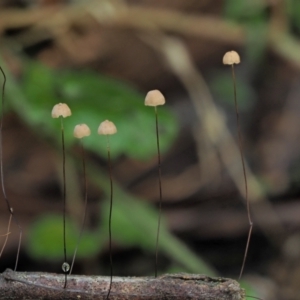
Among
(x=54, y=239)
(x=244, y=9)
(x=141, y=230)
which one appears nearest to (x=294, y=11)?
(x=244, y=9)

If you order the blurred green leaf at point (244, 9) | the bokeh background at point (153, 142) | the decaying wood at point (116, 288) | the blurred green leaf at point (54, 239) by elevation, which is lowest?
the decaying wood at point (116, 288)

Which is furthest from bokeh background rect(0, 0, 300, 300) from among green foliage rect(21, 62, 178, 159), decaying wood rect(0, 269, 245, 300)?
decaying wood rect(0, 269, 245, 300)

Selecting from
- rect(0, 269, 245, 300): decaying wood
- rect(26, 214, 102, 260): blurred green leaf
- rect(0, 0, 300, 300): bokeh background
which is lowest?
rect(0, 269, 245, 300): decaying wood

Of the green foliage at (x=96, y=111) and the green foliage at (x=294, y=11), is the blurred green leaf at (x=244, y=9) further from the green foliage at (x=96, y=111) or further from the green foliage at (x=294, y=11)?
the green foliage at (x=96, y=111)

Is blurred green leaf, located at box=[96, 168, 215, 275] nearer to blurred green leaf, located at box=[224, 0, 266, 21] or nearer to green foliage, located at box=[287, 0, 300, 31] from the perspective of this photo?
blurred green leaf, located at box=[224, 0, 266, 21]

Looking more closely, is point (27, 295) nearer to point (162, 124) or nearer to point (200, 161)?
point (162, 124)

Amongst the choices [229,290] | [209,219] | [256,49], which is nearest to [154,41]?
[256,49]

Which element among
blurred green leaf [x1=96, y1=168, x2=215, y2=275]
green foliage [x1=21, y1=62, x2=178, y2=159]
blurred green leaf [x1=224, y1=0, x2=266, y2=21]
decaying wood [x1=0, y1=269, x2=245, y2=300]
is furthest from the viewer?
blurred green leaf [x1=224, y1=0, x2=266, y2=21]

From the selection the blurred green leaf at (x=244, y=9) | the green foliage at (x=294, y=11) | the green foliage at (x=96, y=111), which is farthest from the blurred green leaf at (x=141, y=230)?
the green foliage at (x=294, y=11)
